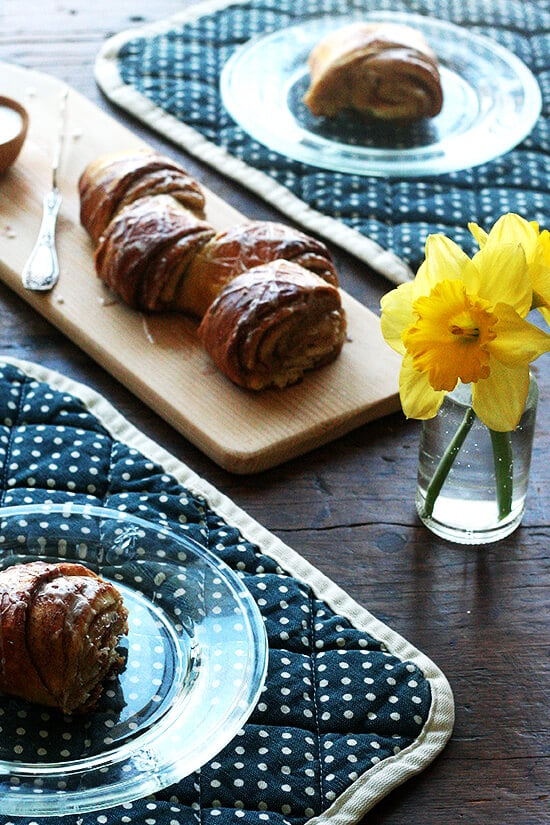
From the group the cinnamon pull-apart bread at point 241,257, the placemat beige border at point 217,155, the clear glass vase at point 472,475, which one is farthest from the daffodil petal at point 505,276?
the placemat beige border at point 217,155

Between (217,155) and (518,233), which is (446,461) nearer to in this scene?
(518,233)

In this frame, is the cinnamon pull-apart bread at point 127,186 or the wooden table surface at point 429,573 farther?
the cinnamon pull-apart bread at point 127,186

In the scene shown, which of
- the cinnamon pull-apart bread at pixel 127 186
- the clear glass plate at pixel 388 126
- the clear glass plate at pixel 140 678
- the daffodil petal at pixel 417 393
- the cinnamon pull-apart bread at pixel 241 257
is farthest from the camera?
the clear glass plate at pixel 388 126

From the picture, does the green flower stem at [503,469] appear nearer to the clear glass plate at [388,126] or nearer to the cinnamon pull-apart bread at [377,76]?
the clear glass plate at [388,126]

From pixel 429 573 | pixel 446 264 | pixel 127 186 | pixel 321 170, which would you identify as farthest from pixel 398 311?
pixel 321 170

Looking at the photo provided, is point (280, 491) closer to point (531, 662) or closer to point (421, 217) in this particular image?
point (531, 662)

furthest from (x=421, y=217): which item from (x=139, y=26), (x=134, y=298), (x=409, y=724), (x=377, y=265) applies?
(x=409, y=724)
